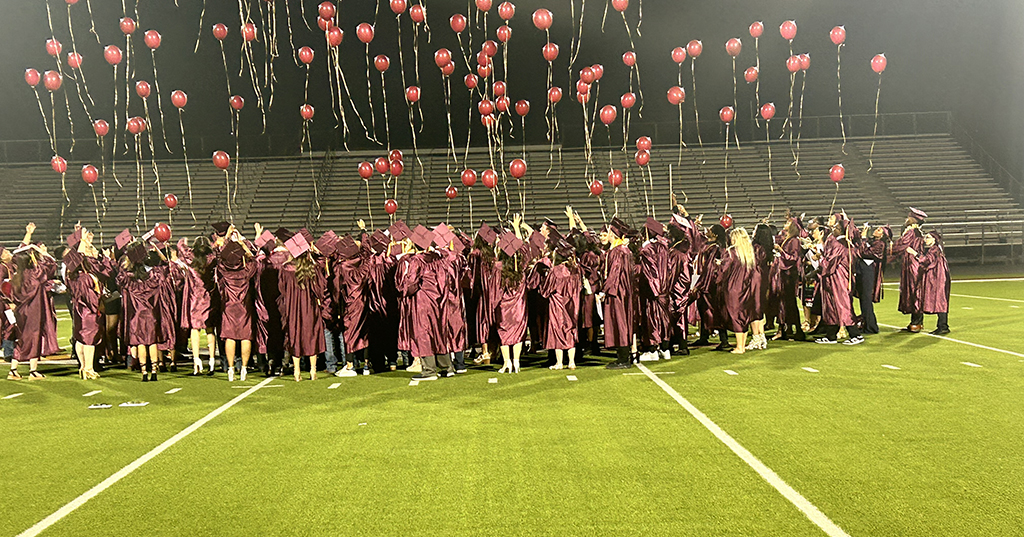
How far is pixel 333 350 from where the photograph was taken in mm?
8664

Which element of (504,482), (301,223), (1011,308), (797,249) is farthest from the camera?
(301,223)

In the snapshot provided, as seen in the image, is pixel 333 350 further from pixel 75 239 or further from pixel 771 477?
pixel 771 477

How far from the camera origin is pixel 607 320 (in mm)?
8352

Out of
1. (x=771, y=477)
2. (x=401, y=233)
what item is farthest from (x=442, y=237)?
(x=771, y=477)

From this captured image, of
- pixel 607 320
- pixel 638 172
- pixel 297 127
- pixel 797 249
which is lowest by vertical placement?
pixel 607 320

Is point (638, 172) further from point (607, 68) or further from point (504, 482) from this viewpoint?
point (504, 482)

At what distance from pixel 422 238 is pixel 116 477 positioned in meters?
4.29

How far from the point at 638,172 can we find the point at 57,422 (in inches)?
992

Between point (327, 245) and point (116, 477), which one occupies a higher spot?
point (327, 245)

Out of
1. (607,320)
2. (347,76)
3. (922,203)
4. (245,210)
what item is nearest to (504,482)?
(607,320)

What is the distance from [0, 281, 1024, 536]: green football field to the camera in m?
3.51

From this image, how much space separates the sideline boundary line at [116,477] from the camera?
357 centimetres

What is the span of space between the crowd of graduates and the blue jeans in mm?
26

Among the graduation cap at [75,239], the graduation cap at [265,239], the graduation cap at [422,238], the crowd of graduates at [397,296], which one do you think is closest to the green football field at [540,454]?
the crowd of graduates at [397,296]
